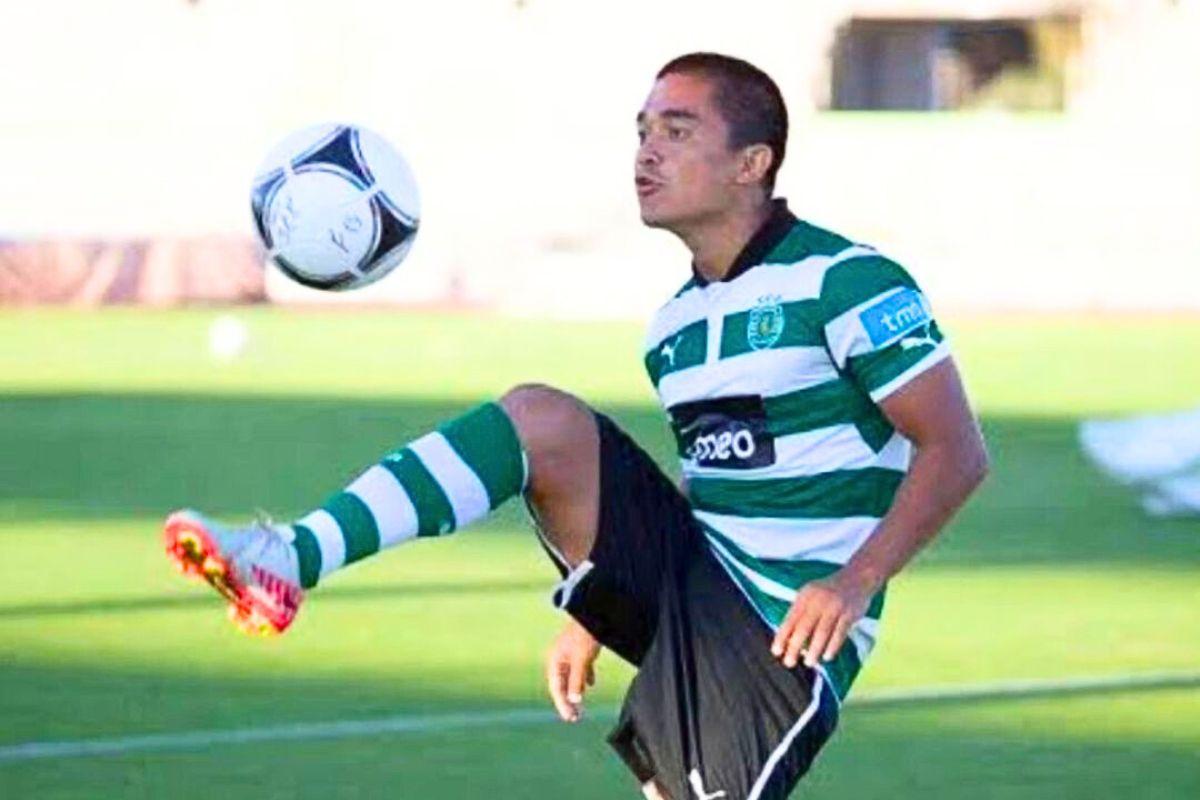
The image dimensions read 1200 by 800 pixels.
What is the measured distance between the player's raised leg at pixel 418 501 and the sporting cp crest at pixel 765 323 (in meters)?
0.37

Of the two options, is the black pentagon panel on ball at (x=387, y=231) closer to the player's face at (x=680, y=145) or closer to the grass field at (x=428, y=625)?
the player's face at (x=680, y=145)

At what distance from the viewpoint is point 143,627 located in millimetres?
11062

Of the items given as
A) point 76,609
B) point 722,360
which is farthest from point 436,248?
point 722,360

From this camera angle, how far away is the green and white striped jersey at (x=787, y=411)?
5895mm

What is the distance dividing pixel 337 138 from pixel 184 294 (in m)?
23.2

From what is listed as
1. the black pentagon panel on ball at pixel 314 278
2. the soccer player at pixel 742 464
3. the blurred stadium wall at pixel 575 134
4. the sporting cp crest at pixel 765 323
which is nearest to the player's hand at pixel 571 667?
the soccer player at pixel 742 464

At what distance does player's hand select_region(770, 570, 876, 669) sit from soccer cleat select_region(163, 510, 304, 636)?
0.78 metres

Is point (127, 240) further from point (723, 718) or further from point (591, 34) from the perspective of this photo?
point (723, 718)

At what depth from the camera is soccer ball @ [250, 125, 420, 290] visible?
6.56 meters

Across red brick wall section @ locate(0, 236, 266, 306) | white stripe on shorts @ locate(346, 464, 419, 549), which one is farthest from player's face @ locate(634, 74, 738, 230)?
red brick wall section @ locate(0, 236, 266, 306)

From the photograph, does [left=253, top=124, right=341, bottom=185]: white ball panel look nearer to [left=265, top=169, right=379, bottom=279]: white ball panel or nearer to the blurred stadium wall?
[left=265, top=169, right=379, bottom=279]: white ball panel

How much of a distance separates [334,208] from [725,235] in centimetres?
85

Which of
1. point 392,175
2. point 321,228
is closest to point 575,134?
point 392,175

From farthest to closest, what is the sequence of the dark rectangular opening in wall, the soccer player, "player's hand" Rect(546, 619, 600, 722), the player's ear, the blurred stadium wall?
the dark rectangular opening in wall
the blurred stadium wall
"player's hand" Rect(546, 619, 600, 722)
the player's ear
the soccer player
